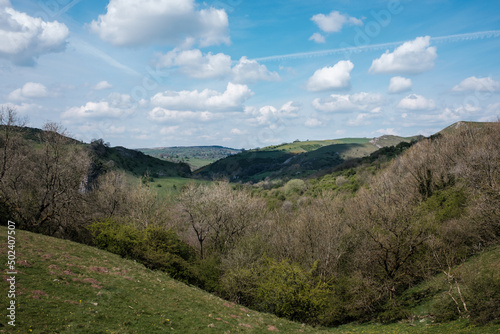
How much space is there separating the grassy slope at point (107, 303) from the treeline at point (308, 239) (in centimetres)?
375

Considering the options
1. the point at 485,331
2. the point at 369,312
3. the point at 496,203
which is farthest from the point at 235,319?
the point at 496,203

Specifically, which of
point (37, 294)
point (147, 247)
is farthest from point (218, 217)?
point (37, 294)

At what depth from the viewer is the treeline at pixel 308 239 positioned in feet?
91.6

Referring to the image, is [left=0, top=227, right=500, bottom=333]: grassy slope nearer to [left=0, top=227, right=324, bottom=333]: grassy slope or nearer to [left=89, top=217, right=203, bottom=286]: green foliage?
[left=0, top=227, right=324, bottom=333]: grassy slope

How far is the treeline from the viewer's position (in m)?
27.9

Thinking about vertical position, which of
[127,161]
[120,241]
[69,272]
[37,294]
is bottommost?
[120,241]

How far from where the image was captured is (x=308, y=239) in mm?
40812

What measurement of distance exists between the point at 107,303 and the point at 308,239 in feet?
98.4

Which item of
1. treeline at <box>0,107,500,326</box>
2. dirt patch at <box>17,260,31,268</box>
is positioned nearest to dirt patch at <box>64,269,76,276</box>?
dirt patch at <box>17,260,31,268</box>

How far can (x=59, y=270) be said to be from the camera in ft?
62.0

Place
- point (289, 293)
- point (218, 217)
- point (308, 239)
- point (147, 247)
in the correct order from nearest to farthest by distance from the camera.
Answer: point (289, 293), point (147, 247), point (308, 239), point (218, 217)

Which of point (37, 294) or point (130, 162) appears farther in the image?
point (130, 162)

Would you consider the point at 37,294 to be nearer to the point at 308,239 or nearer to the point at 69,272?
the point at 69,272

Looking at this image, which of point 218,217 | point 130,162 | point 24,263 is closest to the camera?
point 24,263
